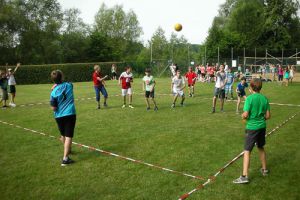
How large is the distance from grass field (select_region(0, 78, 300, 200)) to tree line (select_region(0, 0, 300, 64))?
99.3 feet

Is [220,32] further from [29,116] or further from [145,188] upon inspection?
[145,188]

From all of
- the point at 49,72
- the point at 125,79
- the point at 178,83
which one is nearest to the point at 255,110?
the point at 178,83

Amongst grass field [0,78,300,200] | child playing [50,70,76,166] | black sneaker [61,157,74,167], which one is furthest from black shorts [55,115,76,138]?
grass field [0,78,300,200]

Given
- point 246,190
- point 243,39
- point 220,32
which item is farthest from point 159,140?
point 243,39

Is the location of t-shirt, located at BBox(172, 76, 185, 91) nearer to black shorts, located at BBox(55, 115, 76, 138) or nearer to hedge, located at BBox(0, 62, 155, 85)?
black shorts, located at BBox(55, 115, 76, 138)

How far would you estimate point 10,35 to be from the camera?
4594cm

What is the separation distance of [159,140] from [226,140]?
1.83 m

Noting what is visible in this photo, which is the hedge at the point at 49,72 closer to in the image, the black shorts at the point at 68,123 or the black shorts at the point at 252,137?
the black shorts at the point at 68,123

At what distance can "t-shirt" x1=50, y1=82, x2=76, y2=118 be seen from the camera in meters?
6.55

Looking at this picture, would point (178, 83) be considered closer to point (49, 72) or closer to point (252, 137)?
point (252, 137)

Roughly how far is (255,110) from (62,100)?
12.9 ft

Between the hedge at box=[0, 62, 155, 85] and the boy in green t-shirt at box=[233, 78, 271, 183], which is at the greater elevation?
the hedge at box=[0, 62, 155, 85]

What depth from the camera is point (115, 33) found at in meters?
71.6

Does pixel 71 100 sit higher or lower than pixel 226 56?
lower
